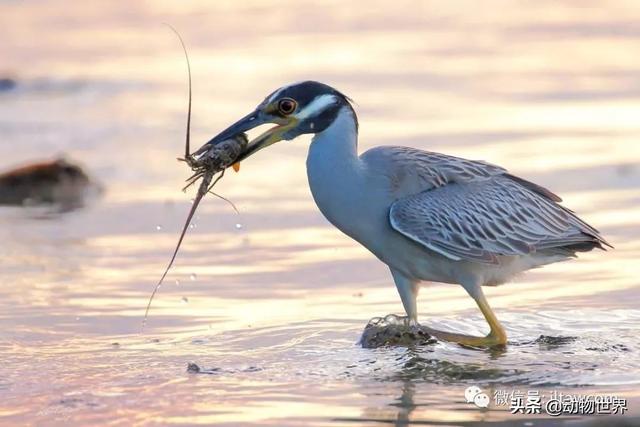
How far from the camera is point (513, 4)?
2167 centimetres

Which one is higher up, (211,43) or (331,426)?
(331,426)

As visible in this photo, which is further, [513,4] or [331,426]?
[513,4]

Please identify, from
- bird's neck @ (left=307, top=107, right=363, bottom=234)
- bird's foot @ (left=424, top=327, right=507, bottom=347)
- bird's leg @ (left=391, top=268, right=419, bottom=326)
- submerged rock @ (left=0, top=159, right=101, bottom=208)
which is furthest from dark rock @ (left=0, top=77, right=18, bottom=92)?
bird's foot @ (left=424, top=327, right=507, bottom=347)

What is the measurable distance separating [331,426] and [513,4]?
48.1 ft

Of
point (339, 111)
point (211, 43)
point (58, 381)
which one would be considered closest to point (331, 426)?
point (58, 381)

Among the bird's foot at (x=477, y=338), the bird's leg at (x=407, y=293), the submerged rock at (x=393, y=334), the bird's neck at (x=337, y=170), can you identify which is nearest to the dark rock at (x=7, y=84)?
the bird's neck at (x=337, y=170)

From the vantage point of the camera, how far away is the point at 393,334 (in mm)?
9461

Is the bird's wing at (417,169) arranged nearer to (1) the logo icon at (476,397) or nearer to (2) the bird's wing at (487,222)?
(2) the bird's wing at (487,222)

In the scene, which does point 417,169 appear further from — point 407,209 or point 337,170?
point 337,170

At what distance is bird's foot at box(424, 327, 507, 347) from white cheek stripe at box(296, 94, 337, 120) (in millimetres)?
1433

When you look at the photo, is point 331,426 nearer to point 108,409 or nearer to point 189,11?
point 108,409

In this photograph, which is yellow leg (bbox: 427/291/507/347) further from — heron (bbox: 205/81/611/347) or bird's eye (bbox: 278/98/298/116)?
bird's eye (bbox: 278/98/298/116)

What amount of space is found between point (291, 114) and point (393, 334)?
4.65ft

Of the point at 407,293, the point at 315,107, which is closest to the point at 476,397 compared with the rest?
the point at 407,293
